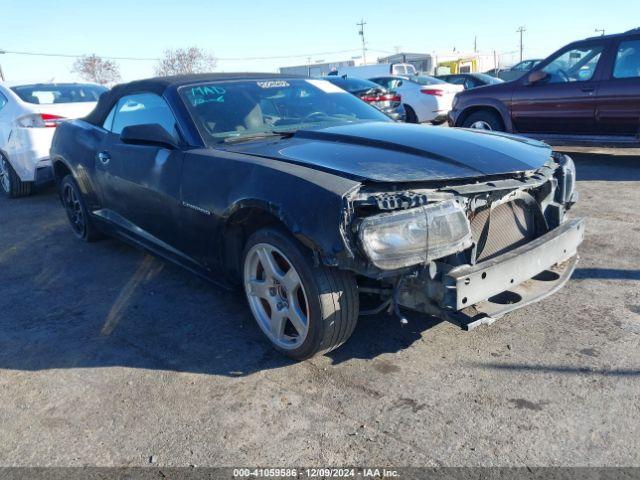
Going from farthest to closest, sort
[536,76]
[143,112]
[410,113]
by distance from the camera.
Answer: [410,113] → [536,76] → [143,112]

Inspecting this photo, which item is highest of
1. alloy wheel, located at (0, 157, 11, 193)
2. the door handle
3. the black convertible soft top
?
the black convertible soft top

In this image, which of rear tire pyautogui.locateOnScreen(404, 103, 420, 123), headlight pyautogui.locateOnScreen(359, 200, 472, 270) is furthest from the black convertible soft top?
rear tire pyautogui.locateOnScreen(404, 103, 420, 123)

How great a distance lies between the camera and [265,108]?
3.80 m

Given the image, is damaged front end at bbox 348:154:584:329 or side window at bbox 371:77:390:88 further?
side window at bbox 371:77:390:88

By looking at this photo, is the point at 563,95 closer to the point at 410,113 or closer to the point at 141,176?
the point at 410,113

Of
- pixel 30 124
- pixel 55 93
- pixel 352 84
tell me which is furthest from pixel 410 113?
pixel 30 124

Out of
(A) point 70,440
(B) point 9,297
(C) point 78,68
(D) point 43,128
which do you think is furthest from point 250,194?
(C) point 78,68

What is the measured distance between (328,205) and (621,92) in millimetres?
6225

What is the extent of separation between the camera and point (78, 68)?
2071 inches

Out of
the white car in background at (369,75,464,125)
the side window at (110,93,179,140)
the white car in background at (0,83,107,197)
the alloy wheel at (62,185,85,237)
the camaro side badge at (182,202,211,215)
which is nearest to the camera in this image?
the camaro side badge at (182,202,211,215)

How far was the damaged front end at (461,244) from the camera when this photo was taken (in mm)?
2381

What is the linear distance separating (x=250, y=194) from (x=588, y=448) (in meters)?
1.92

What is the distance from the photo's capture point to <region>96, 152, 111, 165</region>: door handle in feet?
13.9

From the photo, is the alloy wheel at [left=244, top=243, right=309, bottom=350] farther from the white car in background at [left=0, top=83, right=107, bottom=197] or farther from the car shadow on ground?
the white car in background at [left=0, top=83, right=107, bottom=197]
